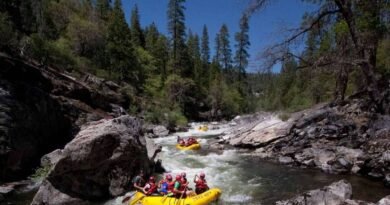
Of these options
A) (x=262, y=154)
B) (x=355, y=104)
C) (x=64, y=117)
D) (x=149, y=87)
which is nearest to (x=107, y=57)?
(x=149, y=87)

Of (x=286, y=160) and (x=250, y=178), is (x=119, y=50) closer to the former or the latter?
(x=286, y=160)

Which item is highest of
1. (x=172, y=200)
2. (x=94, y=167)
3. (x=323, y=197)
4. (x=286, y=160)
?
(x=94, y=167)

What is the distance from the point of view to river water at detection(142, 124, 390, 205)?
11445 millimetres

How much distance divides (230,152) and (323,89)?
1614cm

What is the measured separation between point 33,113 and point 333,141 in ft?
44.5

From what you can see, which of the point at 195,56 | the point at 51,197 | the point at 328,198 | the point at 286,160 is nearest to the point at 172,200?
the point at 51,197

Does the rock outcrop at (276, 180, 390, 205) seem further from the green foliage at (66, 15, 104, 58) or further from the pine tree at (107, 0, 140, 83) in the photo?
the green foliage at (66, 15, 104, 58)

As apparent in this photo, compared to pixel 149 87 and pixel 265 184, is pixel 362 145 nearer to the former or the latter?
pixel 265 184

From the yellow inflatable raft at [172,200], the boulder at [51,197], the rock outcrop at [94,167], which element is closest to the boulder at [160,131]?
the rock outcrop at [94,167]

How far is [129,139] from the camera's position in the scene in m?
12.9

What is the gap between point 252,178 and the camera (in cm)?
1432

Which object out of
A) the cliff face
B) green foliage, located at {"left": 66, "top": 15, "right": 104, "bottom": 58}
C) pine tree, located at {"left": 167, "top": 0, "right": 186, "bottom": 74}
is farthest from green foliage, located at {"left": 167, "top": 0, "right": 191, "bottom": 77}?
the cliff face

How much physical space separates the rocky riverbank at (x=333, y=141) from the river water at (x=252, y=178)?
0.65 meters

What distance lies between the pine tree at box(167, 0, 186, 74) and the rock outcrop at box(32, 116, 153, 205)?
140ft
